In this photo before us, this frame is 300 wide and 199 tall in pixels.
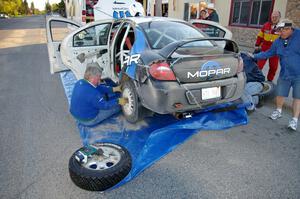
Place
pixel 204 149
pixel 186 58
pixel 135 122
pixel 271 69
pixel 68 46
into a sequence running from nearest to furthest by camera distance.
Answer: pixel 186 58, pixel 204 149, pixel 135 122, pixel 68 46, pixel 271 69

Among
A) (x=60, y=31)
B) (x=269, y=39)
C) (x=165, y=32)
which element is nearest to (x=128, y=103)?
(x=165, y=32)

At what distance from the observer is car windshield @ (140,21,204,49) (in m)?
3.45

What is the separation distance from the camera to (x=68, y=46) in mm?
4727

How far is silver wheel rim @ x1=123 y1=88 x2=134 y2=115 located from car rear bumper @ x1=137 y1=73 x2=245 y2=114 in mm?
407

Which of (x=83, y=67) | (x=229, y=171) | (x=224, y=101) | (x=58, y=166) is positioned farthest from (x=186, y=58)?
(x=83, y=67)

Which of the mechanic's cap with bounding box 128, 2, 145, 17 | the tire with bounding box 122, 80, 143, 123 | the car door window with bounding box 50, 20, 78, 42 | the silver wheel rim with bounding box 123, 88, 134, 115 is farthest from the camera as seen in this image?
the mechanic's cap with bounding box 128, 2, 145, 17

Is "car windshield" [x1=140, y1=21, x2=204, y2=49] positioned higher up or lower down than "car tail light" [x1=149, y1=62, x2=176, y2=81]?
higher up

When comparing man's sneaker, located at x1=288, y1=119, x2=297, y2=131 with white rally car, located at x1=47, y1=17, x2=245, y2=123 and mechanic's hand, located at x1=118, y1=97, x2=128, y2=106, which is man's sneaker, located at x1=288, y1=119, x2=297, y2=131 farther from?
mechanic's hand, located at x1=118, y1=97, x2=128, y2=106

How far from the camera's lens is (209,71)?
3.01 metres

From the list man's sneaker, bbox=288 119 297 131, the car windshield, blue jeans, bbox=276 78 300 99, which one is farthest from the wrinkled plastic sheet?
the car windshield

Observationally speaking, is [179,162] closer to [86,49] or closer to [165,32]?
[165,32]

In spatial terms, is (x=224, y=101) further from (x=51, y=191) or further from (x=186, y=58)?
(x=51, y=191)

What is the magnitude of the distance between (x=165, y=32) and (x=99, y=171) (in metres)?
2.27

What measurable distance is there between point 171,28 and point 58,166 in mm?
Answer: 2532
